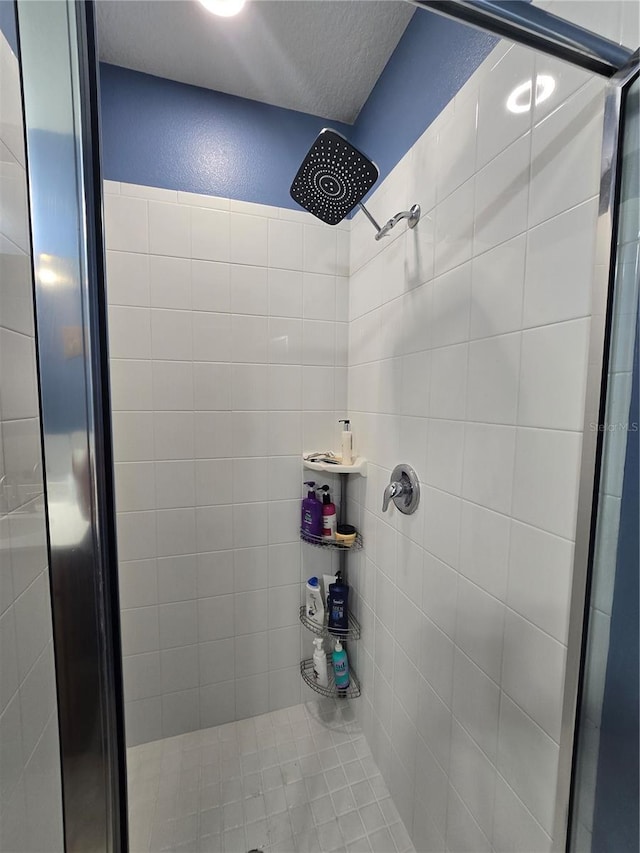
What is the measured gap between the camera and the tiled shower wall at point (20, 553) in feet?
1.56

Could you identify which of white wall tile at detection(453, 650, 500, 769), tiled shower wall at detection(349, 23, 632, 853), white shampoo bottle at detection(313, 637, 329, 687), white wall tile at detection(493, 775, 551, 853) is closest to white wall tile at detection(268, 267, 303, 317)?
tiled shower wall at detection(349, 23, 632, 853)

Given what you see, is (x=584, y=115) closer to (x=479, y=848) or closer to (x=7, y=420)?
(x=7, y=420)

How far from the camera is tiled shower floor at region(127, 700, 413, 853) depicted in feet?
3.27

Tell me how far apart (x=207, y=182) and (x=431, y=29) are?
774 millimetres

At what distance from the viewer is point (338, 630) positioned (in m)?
1.31

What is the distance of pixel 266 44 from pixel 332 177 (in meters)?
0.56

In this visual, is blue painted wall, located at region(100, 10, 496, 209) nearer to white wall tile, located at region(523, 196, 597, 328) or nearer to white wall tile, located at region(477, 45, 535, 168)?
white wall tile, located at region(477, 45, 535, 168)

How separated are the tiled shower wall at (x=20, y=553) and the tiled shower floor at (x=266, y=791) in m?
0.69

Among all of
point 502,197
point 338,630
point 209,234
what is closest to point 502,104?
point 502,197

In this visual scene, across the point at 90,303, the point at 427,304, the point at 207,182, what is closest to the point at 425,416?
the point at 427,304

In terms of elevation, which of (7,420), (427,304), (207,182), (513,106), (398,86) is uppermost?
(398,86)

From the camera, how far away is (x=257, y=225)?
1.25m

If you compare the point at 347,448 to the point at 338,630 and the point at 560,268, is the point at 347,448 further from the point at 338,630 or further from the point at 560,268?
the point at 560,268

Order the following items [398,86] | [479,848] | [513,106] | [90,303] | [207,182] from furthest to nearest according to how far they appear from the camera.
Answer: [207,182]
[398,86]
[479,848]
[513,106]
[90,303]
